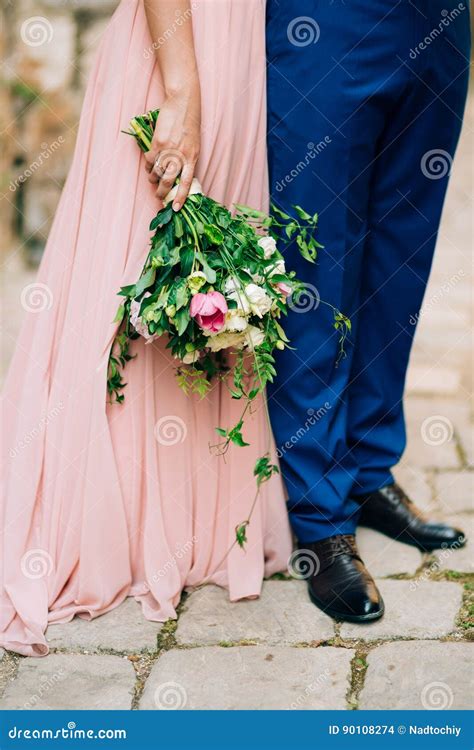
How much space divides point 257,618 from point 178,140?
111cm

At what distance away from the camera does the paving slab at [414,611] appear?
210 centimetres

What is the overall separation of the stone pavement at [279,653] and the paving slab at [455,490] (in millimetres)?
29

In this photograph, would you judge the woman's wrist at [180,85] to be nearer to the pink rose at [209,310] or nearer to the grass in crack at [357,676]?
the pink rose at [209,310]

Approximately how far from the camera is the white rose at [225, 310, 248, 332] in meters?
1.86

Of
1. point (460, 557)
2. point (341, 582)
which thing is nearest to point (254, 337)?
point (341, 582)

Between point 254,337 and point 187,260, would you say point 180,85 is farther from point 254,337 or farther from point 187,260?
point 254,337

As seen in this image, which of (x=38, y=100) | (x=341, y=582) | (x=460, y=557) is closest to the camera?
(x=341, y=582)

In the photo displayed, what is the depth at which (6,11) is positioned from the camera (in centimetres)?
467

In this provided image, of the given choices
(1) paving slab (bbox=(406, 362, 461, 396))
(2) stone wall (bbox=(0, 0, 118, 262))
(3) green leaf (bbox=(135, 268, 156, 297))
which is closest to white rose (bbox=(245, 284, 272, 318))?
(3) green leaf (bbox=(135, 268, 156, 297))

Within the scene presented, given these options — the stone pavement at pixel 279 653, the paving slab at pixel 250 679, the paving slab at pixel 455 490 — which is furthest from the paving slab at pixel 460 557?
the paving slab at pixel 250 679

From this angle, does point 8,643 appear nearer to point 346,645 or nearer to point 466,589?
point 346,645

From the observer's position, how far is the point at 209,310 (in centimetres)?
183

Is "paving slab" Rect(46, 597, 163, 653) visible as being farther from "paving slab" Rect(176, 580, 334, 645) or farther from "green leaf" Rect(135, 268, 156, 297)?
"green leaf" Rect(135, 268, 156, 297)

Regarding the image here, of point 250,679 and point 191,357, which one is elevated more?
point 191,357
